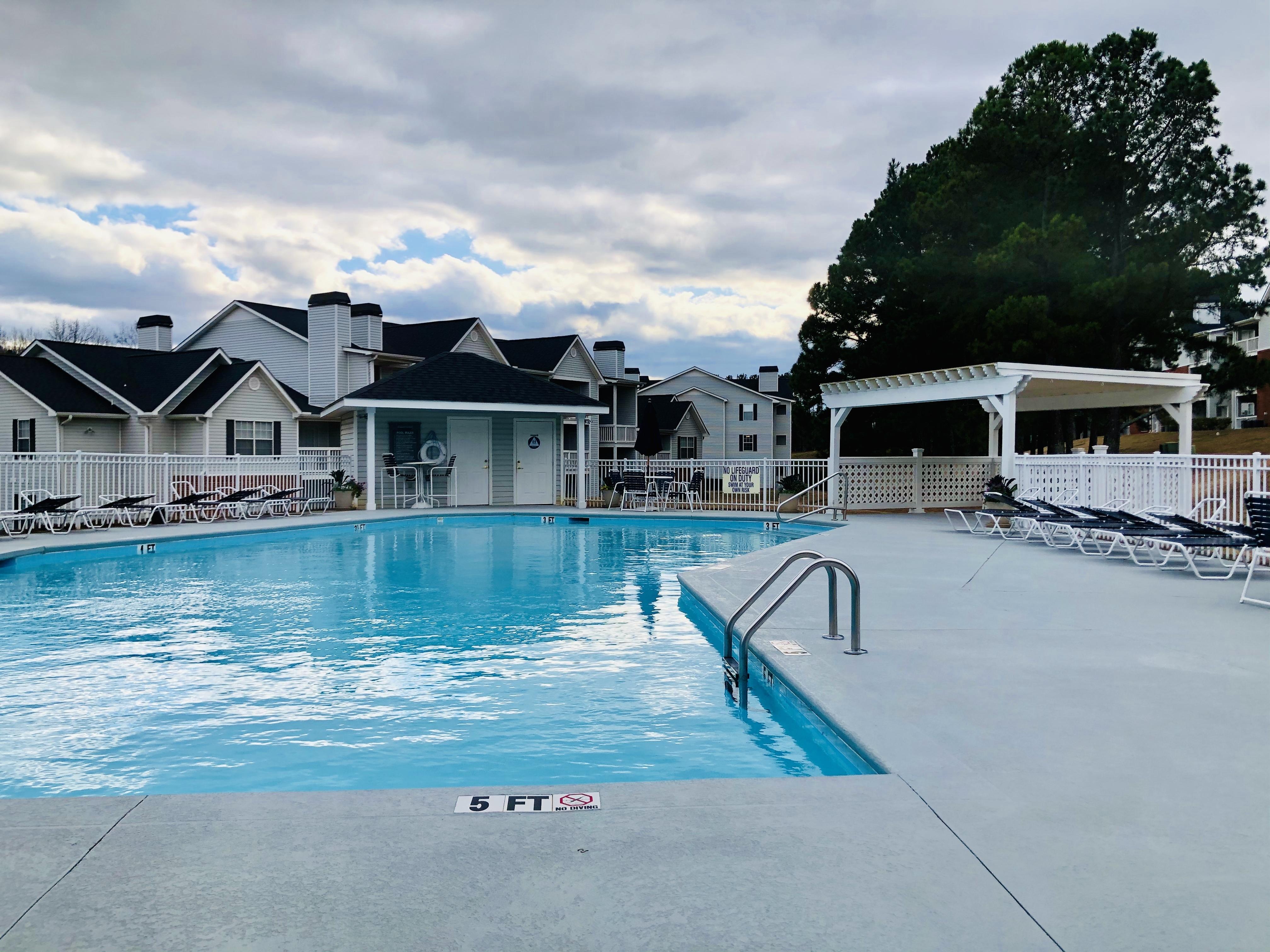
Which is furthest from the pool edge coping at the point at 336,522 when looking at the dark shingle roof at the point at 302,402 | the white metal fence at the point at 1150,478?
the dark shingle roof at the point at 302,402

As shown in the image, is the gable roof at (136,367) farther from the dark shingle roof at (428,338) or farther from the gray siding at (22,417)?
the dark shingle roof at (428,338)

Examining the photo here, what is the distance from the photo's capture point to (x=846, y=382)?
20.7 m

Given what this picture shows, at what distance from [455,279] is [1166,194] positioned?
73.3ft

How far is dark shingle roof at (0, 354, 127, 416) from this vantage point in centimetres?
2314

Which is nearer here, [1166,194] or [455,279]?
[1166,194]

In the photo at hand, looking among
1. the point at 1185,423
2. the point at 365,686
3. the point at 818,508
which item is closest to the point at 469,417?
the point at 818,508

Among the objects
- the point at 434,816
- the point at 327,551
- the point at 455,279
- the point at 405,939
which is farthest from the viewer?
the point at 455,279

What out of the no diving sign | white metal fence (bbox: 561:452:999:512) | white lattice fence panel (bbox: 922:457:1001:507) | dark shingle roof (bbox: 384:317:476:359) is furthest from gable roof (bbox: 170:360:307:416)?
the no diving sign

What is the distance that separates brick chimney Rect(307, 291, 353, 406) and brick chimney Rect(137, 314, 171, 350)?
7165mm

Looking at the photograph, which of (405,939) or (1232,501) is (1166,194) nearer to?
(1232,501)

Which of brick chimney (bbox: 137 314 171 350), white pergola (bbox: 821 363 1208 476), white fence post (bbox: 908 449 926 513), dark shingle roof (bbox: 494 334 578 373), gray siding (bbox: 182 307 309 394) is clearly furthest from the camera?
dark shingle roof (bbox: 494 334 578 373)

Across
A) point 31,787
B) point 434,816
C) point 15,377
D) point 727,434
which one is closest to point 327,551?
point 31,787

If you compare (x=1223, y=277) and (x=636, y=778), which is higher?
(x=1223, y=277)

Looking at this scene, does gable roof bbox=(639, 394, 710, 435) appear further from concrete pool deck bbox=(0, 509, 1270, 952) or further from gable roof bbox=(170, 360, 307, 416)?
concrete pool deck bbox=(0, 509, 1270, 952)
